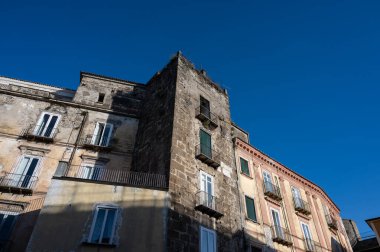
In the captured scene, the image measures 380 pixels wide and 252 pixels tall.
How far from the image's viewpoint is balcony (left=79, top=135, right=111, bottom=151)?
21641 mm

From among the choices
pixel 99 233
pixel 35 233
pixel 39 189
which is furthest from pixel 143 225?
pixel 39 189

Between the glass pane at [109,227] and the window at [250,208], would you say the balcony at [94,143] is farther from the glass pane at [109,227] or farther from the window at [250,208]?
the window at [250,208]

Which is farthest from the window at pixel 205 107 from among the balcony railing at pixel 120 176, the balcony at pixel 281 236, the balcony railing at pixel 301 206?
the balcony railing at pixel 301 206

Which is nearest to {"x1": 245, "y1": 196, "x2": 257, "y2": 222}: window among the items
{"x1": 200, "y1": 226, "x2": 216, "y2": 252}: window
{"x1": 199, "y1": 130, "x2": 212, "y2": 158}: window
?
{"x1": 199, "y1": 130, "x2": 212, "y2": 158}: window

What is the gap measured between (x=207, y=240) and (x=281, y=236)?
27.0ft

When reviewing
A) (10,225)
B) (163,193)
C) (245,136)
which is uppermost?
(245,136)

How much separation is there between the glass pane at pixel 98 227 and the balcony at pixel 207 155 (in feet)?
24.1

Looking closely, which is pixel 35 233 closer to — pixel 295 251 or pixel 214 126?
pixel 214 126

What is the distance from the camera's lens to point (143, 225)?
583 inches

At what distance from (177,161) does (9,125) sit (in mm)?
12294

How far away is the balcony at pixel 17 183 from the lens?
708 inches

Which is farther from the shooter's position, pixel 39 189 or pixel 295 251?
pixel 295 251

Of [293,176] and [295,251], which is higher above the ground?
[293,176]

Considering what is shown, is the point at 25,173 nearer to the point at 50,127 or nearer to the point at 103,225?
the point at 50,127
